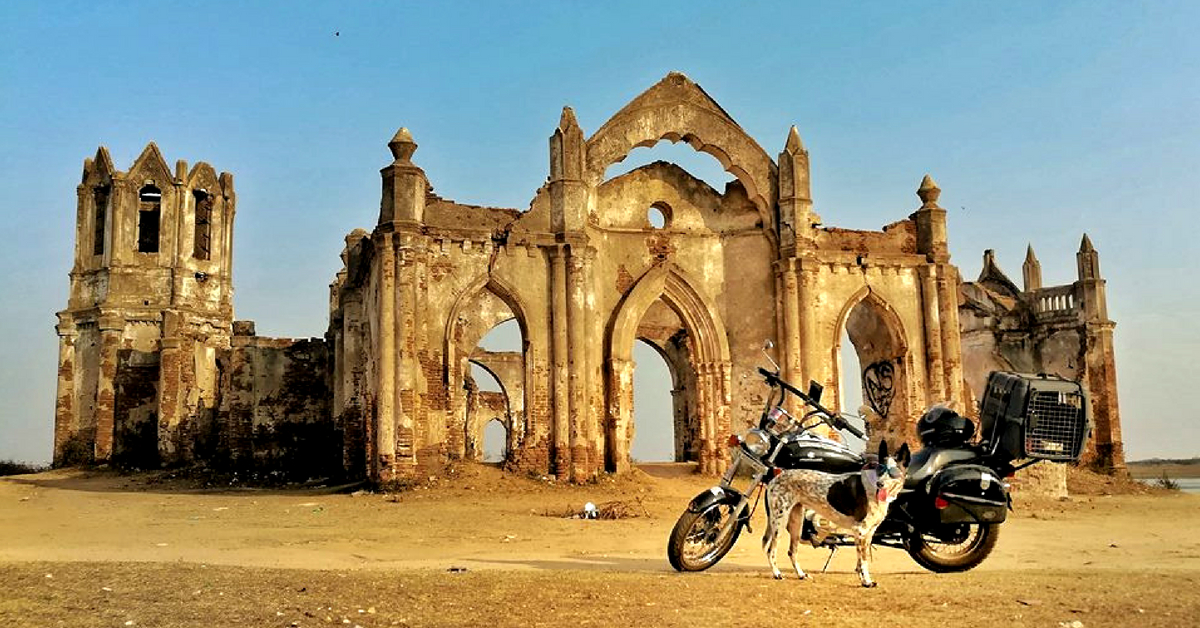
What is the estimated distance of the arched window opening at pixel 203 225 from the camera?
3719 cm

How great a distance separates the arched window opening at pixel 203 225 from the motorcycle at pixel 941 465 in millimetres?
33346

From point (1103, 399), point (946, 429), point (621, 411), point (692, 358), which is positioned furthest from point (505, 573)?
point (1103, 399)

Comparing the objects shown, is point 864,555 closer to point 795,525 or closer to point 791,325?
point 795,525

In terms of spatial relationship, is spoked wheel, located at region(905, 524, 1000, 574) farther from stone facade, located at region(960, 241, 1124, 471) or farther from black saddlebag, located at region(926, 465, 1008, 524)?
stone facade, located at region(960, 241, 1124, 471)

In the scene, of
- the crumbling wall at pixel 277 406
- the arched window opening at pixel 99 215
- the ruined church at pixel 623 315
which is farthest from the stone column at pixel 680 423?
the arched window opening at pixel 99 215

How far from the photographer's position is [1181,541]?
11.1 metres

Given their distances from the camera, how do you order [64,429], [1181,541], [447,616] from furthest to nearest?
[64,429], [1181,541], [447,616]

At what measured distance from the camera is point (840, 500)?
→ 24.2ft

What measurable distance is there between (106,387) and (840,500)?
102ft

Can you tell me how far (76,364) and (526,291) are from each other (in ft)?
74.2

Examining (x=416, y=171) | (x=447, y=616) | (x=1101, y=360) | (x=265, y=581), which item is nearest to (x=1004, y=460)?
(x=447, y=616)

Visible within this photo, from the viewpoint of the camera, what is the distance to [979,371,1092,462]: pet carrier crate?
757 cm

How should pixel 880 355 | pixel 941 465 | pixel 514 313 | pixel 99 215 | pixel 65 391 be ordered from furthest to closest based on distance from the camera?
pixel 99 215 → pixel 65 391 → pixel 880 355 → pixel 514 313 → pixel 941 465

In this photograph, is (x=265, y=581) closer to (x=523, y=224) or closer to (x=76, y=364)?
(x=523, y=224)
